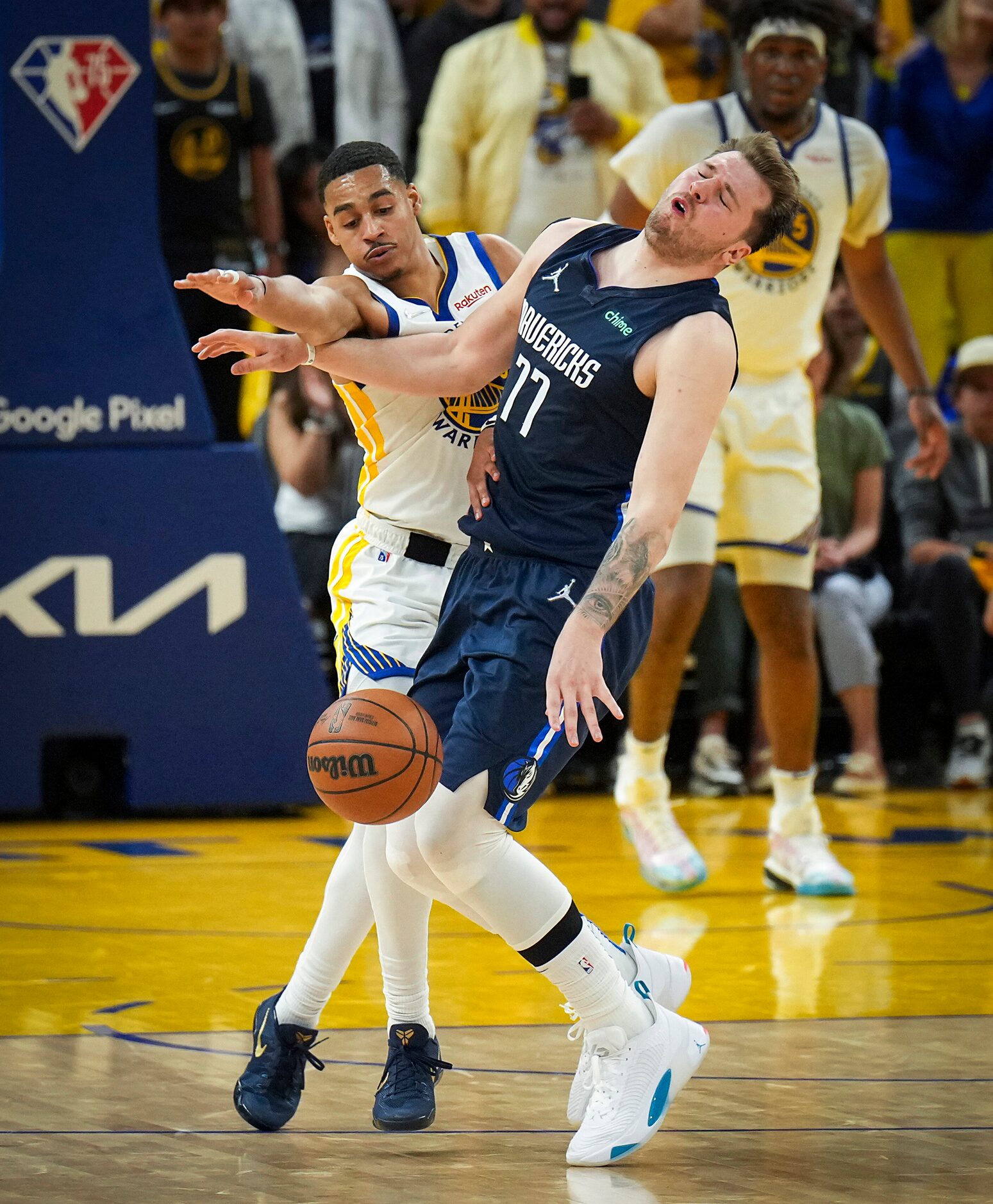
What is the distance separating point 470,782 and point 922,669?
6373 millimetres

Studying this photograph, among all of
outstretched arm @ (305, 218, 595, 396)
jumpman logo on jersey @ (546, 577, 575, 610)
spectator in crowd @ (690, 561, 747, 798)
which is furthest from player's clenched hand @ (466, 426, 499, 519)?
spectator in crowd @ (690, 561, 747, 798)

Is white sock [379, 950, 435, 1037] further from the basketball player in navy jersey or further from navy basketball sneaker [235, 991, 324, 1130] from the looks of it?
navy basketball sneaker [235, 991, 324, 1130]

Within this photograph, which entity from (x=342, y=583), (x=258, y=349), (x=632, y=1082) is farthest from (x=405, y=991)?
(x=258, y=349)

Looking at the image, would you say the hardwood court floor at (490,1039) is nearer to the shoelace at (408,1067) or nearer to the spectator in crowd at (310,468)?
the shoelace at (408,1067)

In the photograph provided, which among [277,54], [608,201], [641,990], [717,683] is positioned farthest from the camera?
[277,54]

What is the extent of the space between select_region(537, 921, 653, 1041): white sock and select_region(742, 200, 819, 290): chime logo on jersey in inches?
121

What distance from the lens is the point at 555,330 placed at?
3.62m

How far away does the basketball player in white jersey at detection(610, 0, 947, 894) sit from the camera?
6.02 m

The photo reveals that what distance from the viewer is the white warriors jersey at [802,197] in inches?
236

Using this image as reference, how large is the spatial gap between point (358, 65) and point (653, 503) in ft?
23.2

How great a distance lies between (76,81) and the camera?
766cm

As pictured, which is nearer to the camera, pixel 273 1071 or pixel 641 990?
pixel 273 1071

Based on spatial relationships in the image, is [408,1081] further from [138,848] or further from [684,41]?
[684,41]

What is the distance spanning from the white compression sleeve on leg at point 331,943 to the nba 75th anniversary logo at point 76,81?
4780 millimetres
